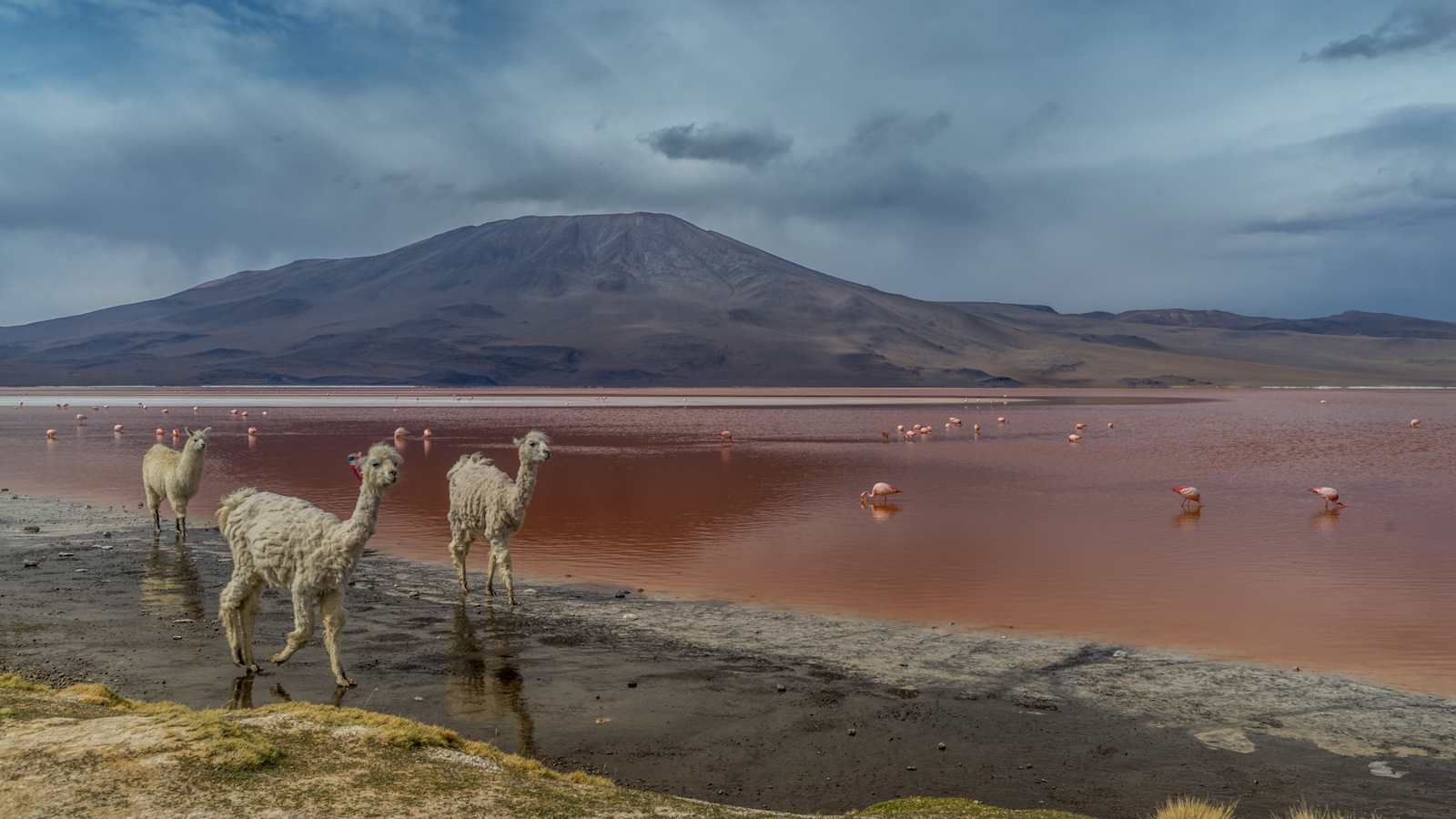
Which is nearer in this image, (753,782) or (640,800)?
(640,800)

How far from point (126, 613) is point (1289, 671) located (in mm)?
12611

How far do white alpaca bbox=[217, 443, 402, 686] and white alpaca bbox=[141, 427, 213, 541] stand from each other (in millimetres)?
7827

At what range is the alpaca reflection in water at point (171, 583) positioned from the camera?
38.3 ft

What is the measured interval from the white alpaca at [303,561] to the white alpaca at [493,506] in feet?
11.4

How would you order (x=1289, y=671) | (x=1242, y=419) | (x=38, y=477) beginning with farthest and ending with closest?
(x=1242, y=419) → (x=38, y=477) → (x=1289, y=671)

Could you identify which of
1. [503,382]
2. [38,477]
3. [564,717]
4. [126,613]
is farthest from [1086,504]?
[503,382]

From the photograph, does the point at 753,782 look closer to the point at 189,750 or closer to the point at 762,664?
the point at 762,664

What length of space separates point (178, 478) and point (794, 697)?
12447mm

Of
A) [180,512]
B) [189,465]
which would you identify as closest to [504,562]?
[189,465]

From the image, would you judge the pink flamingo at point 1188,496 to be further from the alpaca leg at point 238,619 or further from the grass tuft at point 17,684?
the grass tuft at point 17,684

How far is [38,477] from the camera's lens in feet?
85.9

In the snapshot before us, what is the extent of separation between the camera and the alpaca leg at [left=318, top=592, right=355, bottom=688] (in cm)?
884

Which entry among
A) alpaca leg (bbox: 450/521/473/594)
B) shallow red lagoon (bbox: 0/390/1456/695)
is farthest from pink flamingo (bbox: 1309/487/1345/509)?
alpaca leg (bbox: 450/521/473/594)

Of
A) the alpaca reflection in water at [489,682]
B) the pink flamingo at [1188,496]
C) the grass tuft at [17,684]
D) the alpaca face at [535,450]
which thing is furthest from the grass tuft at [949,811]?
the pink flamingo at [1188,496]
